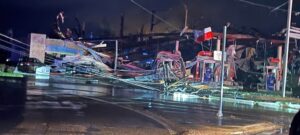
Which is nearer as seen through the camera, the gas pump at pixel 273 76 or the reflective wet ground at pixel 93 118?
the reflective wet ground at pixel 93 118

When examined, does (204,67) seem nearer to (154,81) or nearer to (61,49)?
(154,81)

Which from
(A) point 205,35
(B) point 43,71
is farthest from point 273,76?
(B) point 43,71

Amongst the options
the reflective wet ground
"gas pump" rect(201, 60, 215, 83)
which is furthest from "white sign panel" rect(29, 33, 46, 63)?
the reflective wet ground

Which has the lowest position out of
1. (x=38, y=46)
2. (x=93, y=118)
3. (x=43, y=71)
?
(x=93, y=118)

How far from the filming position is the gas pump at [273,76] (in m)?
35.4

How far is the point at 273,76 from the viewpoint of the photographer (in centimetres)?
3591

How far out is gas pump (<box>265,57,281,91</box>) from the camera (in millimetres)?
35406

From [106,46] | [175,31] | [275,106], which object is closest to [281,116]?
[275,106]

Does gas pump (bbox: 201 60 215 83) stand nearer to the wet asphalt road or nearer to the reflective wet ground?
the reflective wet ground

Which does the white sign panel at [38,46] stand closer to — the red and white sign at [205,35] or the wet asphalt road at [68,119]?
the red and white sign at [205,35]

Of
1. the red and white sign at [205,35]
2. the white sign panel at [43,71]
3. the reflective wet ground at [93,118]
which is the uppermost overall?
the red and white sign at [205,35]

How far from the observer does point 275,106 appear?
23.0 meters

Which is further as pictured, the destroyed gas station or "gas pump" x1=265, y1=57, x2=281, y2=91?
"gas pump" x1=265, y1=57, x2=281, y2=91

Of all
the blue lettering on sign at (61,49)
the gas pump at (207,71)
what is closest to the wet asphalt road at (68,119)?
the gas pump at (207,71)
